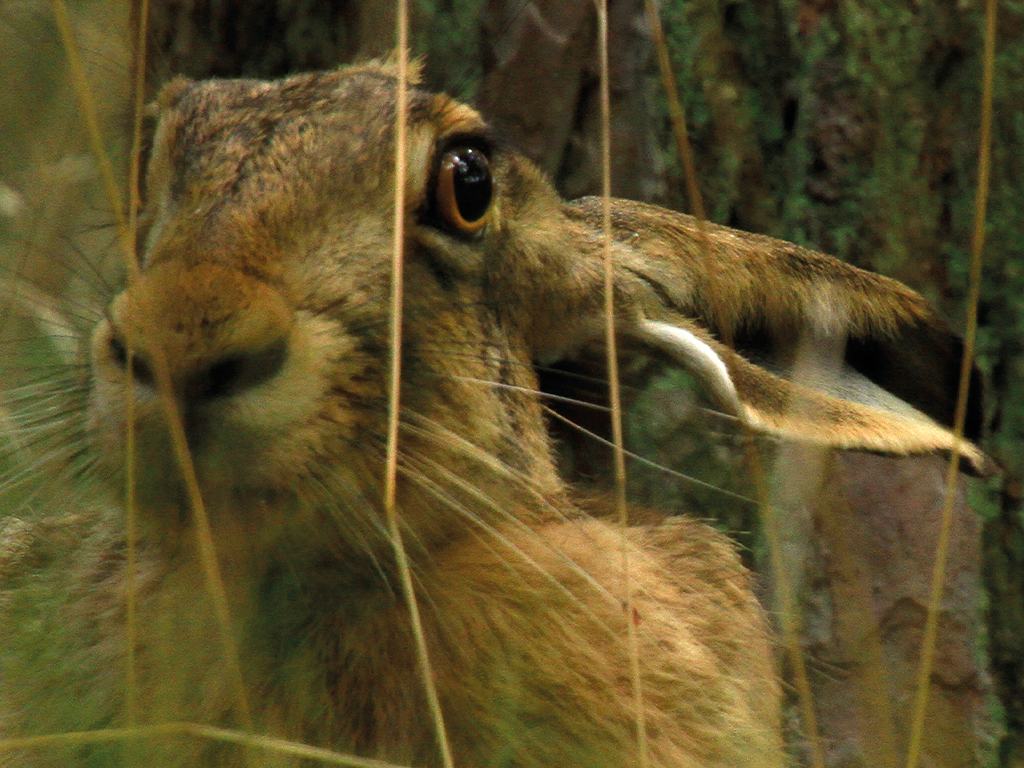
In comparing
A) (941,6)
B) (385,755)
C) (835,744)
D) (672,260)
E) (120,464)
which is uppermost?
(941,6)

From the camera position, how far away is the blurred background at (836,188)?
350 cm

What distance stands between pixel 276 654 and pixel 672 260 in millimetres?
1231

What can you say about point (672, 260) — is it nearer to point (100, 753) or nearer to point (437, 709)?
point (437, 709)

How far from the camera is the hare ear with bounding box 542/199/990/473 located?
8.89 ft

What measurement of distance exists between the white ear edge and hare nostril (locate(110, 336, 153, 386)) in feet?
3.84

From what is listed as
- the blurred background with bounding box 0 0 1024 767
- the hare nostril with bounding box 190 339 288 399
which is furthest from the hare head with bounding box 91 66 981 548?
the blurred background with bounding box 0 0 1024 767

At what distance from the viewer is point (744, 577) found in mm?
3121

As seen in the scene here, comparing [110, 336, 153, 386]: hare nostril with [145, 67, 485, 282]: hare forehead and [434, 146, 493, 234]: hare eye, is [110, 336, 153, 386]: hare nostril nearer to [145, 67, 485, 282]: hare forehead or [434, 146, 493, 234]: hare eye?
[145, 67, 485, 282]: hare forehead

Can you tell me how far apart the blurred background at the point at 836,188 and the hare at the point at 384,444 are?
632mm

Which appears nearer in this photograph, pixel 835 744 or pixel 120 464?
pixel 120 464

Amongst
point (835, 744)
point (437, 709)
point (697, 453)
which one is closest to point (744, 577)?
point (697, 453)

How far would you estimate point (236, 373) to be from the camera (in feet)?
6.53

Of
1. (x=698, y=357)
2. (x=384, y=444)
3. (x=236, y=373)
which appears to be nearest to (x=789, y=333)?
(x=698, y=357)

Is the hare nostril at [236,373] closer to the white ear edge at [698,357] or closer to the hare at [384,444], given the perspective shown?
the hare at [384,444]
